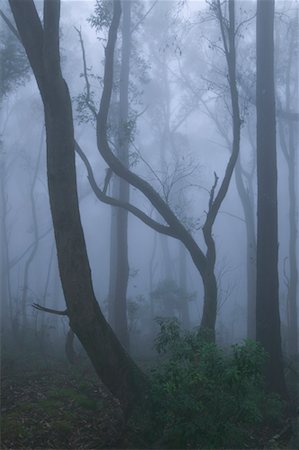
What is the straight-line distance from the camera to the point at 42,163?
99.9 ft

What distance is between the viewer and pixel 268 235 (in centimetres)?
1023

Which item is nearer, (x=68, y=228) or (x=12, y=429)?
(x=12, y=429)

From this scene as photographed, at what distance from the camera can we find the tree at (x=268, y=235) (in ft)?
32.8

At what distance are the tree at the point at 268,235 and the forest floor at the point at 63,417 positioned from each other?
152 centimetres

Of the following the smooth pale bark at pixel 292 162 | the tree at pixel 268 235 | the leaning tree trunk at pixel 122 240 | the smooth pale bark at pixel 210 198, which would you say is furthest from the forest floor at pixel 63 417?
the smooth pale bark at pixel 292 162

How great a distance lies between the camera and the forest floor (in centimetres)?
738

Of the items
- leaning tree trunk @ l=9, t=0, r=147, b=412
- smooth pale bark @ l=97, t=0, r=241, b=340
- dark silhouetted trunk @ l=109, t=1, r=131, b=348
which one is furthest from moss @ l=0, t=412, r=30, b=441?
dark silhouetted trunk @ l=109, t=1, r=131, b=348

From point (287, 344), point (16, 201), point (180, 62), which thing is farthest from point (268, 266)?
point (16, 201)

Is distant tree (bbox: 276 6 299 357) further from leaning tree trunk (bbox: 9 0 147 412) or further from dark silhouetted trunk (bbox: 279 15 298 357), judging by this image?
leaning tree trunk (bbox: 9 0 147 412)

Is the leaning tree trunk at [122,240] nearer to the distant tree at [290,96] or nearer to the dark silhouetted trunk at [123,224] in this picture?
the dark silhouetted trunk at [123,224]

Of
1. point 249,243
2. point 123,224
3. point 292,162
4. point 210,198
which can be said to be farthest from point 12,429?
point 292,162

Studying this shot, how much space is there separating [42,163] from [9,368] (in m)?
20.8

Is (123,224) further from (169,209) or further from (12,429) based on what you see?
(12,429)

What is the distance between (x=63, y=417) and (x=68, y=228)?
2.72 m
